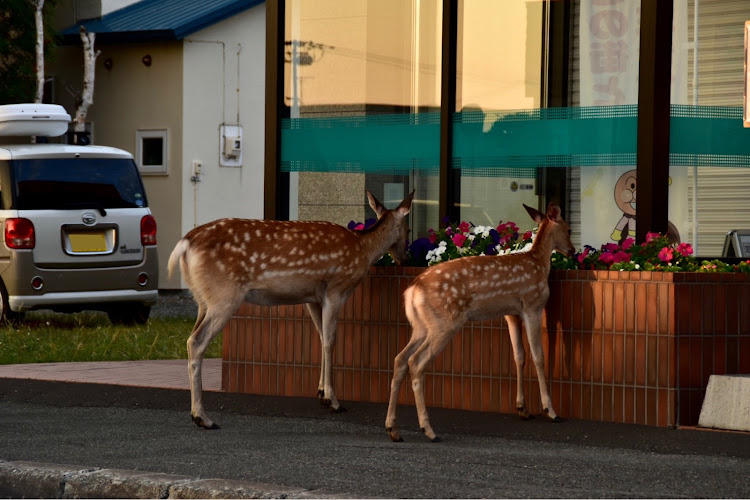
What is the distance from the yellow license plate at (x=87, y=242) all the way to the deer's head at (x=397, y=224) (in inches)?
311

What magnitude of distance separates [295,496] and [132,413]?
12.2ft

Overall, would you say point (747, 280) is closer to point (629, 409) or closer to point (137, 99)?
point (629, 409)

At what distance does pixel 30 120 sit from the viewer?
1927 centimetres

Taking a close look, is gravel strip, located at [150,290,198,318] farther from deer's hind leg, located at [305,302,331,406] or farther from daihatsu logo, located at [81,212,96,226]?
deer's hind leg, located at [305,302,331,406]

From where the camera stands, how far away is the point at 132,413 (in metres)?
10.4

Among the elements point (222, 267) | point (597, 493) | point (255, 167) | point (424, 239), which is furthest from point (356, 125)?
point (255, 167)

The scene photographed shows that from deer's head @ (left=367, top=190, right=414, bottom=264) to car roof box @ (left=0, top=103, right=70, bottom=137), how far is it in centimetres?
932

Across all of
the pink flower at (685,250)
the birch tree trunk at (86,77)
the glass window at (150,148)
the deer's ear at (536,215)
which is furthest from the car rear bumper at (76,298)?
the birch tree trunk at (86,77)

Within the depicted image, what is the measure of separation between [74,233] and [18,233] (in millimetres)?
667

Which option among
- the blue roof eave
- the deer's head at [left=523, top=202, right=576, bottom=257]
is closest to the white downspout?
the deer's head at [left=523, top=202, right=576, bottom=257]

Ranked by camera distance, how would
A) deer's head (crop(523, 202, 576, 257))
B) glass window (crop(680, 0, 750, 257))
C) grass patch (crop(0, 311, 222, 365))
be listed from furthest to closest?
1. grass patch (crop(0, 311, 222, 365))
2. glass window (crop(680, 0, 750, 257))
3. deer's head (crop(523, 202, 576, 257))

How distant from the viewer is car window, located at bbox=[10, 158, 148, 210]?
18.1 m

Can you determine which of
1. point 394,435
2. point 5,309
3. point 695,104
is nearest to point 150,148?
point 5,309

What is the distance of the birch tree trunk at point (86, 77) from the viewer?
93.0 ft
